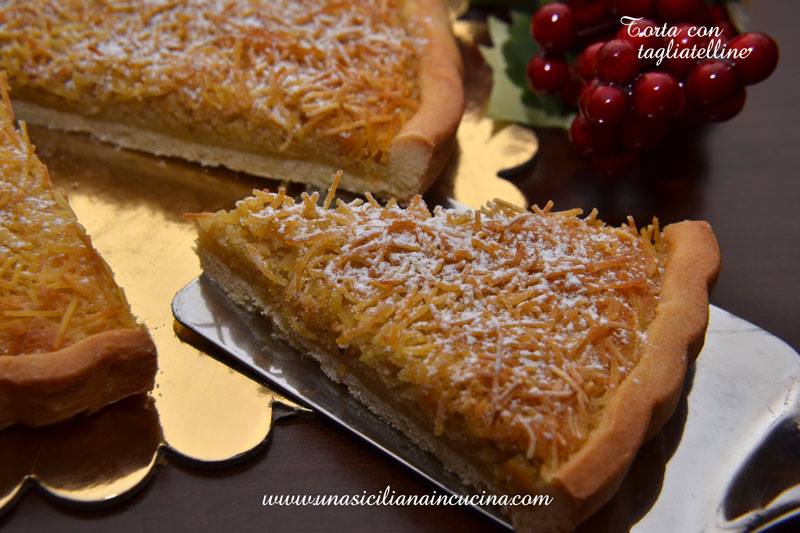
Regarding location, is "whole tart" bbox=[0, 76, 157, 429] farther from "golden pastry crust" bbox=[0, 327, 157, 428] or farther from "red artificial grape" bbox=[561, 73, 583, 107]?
"red artificial grape" bbox=[561, 73, 583, 107]

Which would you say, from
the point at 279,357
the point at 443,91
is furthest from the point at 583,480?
the point at 443,91

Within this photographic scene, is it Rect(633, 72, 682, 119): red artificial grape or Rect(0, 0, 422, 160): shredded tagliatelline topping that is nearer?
Rect(633, 72, 682, 119): red artificial grape

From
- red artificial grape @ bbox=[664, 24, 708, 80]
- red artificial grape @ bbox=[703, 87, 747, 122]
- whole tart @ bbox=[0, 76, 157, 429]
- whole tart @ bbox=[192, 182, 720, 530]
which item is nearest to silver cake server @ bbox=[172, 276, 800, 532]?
whole tart @ bbox=[192, 182, 720, 530]

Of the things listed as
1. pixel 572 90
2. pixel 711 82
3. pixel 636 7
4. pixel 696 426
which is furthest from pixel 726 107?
pixel 696 426

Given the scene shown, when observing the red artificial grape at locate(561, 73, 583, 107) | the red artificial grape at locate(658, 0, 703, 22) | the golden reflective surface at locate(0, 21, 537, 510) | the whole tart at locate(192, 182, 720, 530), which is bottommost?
the golden reflective surface at locate(0, 21, 537, 510)

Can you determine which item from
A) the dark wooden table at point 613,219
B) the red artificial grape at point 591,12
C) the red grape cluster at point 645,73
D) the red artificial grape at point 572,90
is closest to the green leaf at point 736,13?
the dark wooden table at point 613,219

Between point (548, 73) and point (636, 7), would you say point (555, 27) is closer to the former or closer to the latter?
point (548, 73)
